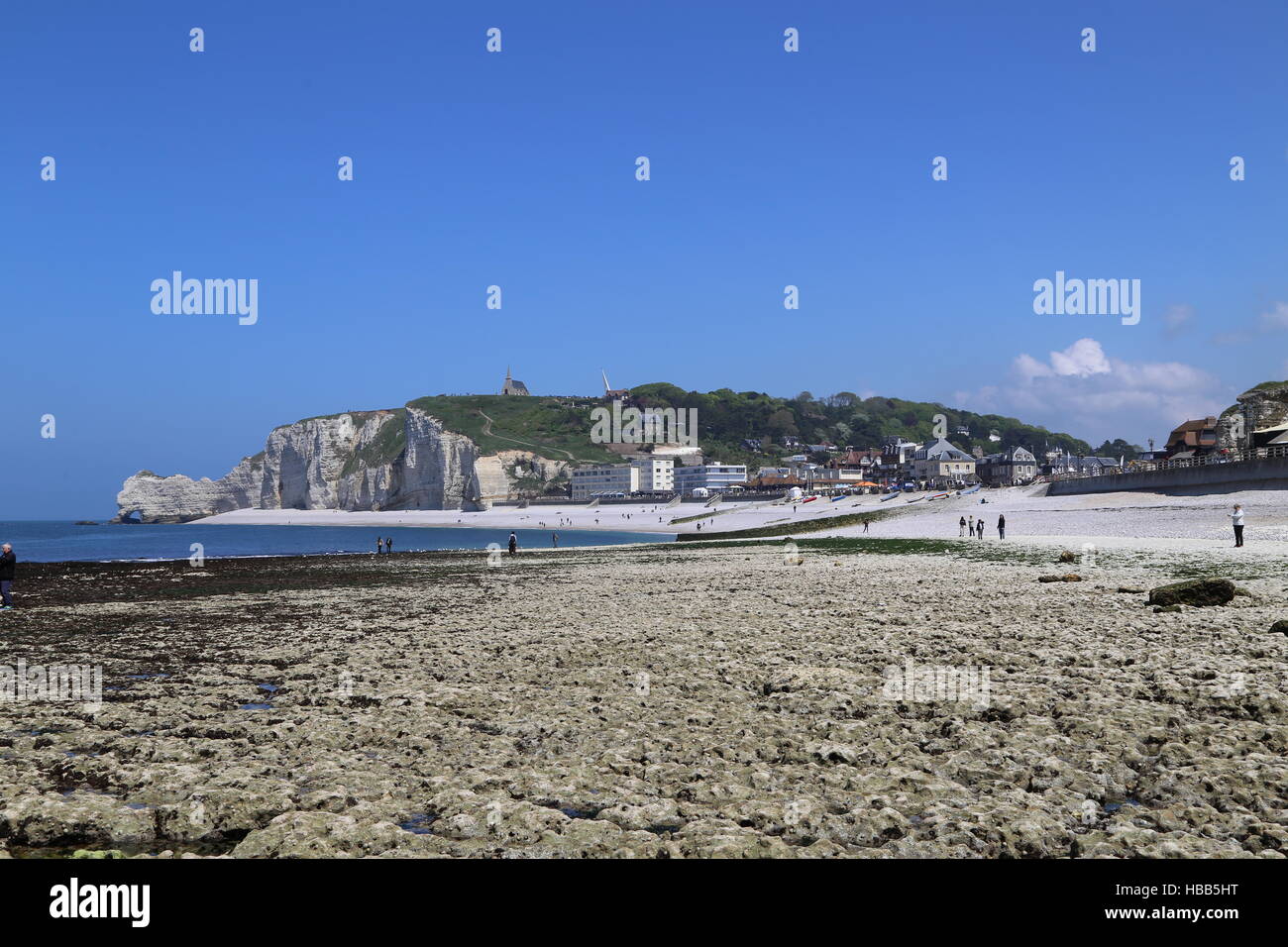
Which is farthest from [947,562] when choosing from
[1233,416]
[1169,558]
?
[1233,416]

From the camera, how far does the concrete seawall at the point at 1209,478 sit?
56531 millimetres

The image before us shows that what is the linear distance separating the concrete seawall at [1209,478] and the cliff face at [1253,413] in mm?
15426

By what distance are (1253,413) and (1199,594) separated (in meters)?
90.9

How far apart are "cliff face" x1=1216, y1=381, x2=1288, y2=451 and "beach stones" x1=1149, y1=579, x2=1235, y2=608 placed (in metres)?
78.4

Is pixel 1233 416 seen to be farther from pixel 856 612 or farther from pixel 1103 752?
pixel 1103 752

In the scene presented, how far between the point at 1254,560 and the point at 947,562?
9147 mm

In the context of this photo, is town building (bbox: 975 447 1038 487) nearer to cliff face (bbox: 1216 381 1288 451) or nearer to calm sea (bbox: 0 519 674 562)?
cliff face (bbox: 1216 381 1288 451)

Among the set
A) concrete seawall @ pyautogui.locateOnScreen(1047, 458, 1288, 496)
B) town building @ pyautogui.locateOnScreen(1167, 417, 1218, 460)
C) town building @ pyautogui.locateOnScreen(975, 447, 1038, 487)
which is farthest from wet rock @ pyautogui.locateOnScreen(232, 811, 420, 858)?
town building @ pyautogui.locateOnScreen(975, 447, 1038, 487)

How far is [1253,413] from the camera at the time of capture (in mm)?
90438

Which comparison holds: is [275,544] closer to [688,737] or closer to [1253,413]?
[688,737]

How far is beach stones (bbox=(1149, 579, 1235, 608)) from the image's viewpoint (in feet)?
53.2

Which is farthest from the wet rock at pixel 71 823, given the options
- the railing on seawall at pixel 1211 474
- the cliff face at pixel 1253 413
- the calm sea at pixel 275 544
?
the cliff face at pixel 1253 413
